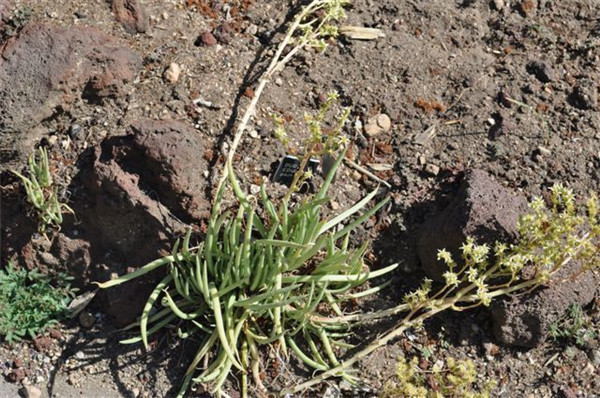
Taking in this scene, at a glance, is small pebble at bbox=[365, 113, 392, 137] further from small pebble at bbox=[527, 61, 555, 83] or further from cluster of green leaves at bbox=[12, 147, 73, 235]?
cluster of green leaves at bbox=[12, 147, 73, 235]

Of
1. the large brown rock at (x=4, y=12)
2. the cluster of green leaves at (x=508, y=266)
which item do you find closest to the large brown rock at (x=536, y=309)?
the cluster of green leaves at (x=508, y=266)

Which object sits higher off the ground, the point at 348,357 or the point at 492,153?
the point at 492,153

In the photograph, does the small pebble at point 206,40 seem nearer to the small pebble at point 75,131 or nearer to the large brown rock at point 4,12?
the small pebble at point 75,131

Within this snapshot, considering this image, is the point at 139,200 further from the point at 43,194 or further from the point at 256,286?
the point at 256,286

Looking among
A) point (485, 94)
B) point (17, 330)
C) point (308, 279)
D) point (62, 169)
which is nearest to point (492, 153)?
point (485, 94)

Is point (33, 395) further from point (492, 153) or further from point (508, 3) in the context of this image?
point (508, 3)
